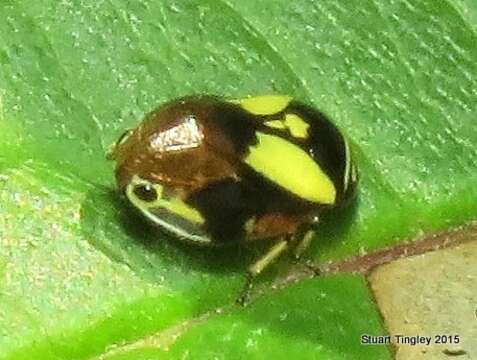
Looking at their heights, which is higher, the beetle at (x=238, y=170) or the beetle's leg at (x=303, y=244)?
the beetle at (x=238, y=170)

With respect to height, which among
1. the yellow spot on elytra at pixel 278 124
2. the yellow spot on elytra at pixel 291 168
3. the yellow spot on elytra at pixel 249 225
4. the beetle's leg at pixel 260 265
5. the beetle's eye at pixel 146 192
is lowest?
the beetle's leg at pixel 260 265

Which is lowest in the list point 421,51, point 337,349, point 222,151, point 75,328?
point 75,328

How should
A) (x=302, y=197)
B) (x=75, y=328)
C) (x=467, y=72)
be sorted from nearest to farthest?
(x=75, y=328) → (x=302, y=197) → (x=467, y=72)

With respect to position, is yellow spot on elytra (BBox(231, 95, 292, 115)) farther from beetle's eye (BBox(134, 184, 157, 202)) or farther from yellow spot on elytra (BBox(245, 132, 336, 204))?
beetle's eye (BBox(134, 184, 157, 202))

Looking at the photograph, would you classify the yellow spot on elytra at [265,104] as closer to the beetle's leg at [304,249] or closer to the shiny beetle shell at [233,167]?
the shiny beetle shell at [233,167]

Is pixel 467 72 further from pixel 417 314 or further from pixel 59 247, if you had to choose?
pixel 59 247

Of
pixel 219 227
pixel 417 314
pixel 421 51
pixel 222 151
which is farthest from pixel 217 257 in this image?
pixel 421 51

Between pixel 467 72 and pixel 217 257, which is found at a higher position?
pixel 467 72

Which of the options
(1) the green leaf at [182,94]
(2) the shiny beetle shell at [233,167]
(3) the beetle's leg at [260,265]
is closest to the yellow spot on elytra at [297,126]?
(2) the shiny beetle shell at [233,167]
